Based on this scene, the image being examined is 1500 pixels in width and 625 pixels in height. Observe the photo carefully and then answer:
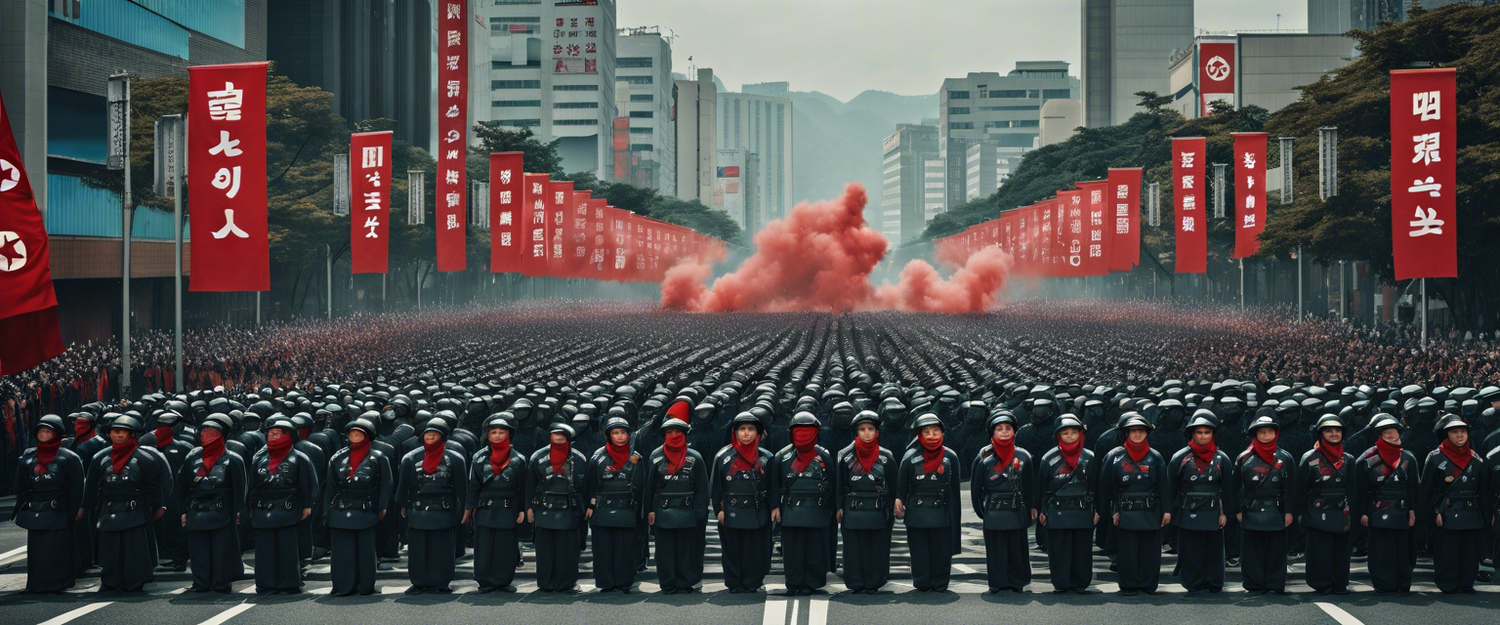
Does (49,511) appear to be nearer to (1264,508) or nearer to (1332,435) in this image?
(1264,508)

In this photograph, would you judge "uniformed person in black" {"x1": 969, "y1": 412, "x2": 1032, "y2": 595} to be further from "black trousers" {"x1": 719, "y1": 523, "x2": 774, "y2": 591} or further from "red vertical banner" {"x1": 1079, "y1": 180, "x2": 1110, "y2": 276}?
"red vertical banner" {"x1": 1079, "y1": 180, "x2": 1110, "y2": 276}

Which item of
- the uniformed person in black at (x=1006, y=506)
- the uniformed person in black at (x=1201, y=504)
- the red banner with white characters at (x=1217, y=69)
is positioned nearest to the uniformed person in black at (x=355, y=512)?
the uniformed person in black at (x=1006, y=506)

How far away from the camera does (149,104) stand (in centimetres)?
3953

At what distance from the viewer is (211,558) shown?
1147cm

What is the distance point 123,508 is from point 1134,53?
138 metres

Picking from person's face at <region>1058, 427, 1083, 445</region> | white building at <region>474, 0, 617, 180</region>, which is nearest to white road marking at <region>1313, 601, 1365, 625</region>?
person's face at <region>1058, 427, 1083, 445</region>

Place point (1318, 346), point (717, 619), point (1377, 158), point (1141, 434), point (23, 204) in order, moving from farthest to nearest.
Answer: point (1377, 158) → point (1318, 346) → point (1141, 434) → point (717, 619) → point (23, 204)

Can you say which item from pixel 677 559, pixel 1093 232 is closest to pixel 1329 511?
pixel 677 559

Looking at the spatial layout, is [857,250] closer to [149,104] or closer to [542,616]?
[149,104]

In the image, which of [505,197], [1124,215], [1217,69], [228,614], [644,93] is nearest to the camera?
[228,614]

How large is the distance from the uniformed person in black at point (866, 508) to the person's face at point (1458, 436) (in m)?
4.38

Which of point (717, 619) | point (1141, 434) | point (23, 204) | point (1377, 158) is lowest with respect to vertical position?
point (717, 619)

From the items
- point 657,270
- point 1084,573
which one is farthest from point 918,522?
point 657,270

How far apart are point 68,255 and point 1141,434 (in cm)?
3364
